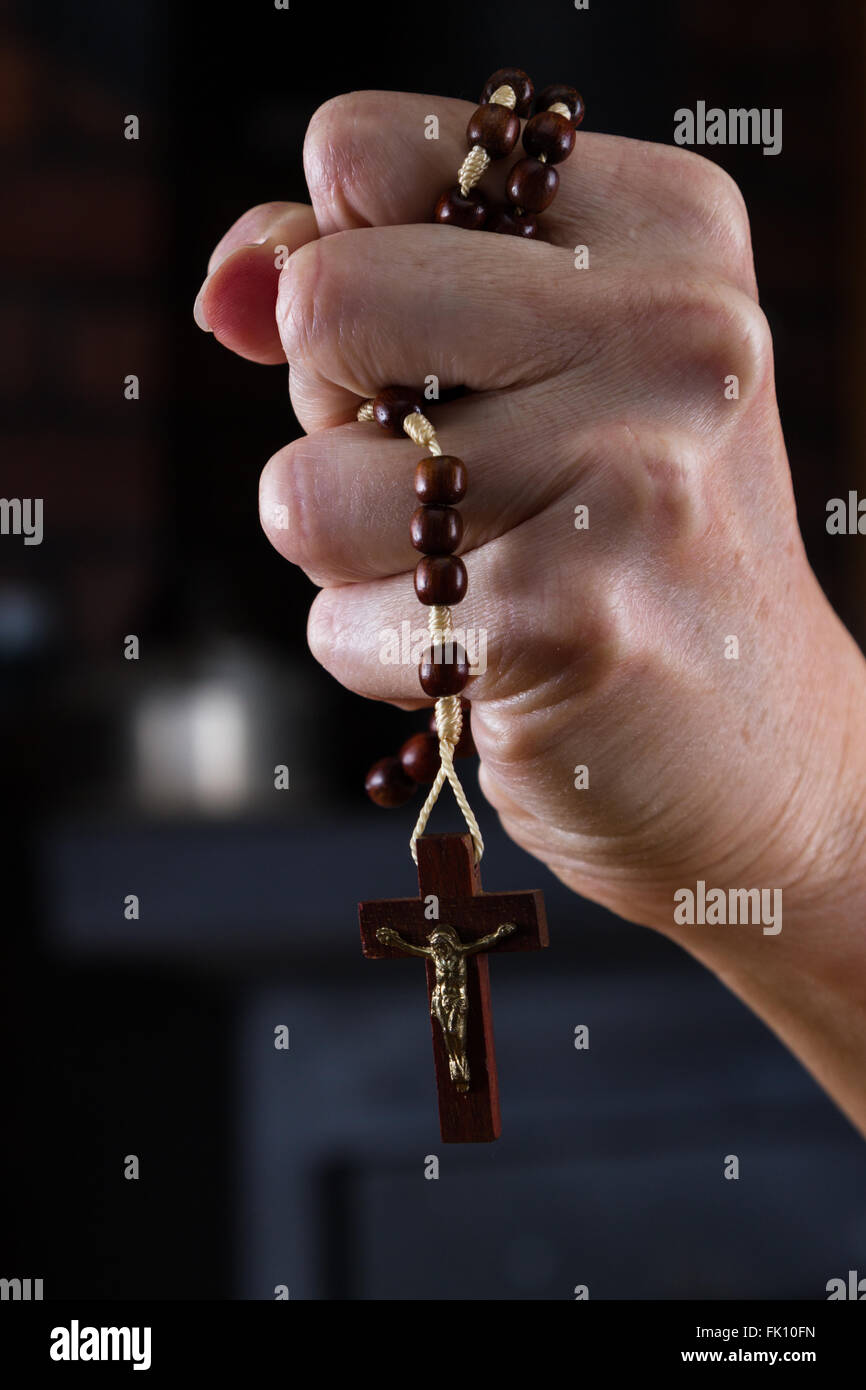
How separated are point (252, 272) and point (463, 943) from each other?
1.13 ft

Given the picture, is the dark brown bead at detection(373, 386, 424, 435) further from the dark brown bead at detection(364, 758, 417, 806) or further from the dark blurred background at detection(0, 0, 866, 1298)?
the dark blurred background at detection(0, 0, 866, 1298)

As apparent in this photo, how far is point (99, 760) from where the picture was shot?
5.74 feet

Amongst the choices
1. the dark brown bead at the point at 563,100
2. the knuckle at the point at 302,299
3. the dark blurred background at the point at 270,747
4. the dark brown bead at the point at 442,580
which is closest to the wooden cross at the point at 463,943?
the dark brown bead at the point at 442,580

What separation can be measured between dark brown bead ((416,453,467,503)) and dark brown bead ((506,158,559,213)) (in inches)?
4.8

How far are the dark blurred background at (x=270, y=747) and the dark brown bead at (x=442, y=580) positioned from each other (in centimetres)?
117

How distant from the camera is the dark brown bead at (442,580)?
0.50 meters

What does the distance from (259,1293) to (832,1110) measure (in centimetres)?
88

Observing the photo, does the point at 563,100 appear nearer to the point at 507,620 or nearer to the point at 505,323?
the point at 505,323

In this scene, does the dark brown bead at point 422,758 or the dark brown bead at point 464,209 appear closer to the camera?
the dark brown bead at point 464,209

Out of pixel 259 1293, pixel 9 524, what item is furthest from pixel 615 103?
pixel 259 1293

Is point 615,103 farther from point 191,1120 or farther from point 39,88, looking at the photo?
point 191,1120

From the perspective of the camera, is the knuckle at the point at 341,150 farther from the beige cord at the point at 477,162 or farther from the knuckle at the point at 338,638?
the knuckle at the point at 338,638

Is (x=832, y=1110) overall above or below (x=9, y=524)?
below

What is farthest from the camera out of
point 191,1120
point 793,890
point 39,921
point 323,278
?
point 191,1120
